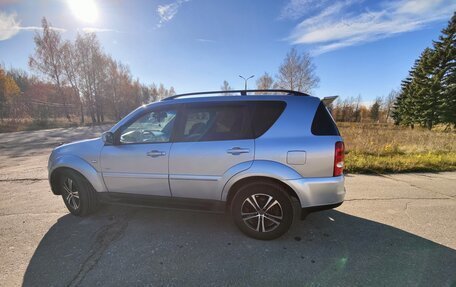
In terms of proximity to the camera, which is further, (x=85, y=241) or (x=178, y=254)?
(x=85, y=241)

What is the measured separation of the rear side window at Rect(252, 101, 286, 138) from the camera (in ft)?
9.70

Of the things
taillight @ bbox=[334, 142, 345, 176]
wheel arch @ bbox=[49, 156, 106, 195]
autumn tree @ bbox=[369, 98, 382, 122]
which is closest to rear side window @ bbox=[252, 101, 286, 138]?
taillight @ bbox=[334, 142, 345, 176]

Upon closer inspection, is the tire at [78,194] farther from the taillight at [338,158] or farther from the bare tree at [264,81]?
the bare tree at [264,81]

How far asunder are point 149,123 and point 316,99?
2453 millimetres

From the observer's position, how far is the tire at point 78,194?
364 centimetres

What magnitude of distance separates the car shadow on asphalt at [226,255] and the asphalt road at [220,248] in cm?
1

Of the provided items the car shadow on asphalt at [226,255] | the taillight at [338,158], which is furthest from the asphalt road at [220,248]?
the taillight at [338,158]

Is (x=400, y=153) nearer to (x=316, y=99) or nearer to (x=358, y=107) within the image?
(x=316, y=99)

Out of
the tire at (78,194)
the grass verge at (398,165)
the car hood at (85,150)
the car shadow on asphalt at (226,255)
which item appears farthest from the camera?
the grass verge at (398,165)

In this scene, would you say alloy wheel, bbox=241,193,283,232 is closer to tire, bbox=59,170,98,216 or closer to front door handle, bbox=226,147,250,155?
front door handle, bbox=226,147,250,155

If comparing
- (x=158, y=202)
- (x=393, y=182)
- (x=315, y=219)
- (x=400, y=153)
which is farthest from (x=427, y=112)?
(x=158, y=202)

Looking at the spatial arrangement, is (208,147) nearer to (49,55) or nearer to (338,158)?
(338,158)

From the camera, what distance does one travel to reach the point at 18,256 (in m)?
2.71

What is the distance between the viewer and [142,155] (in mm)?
3252
